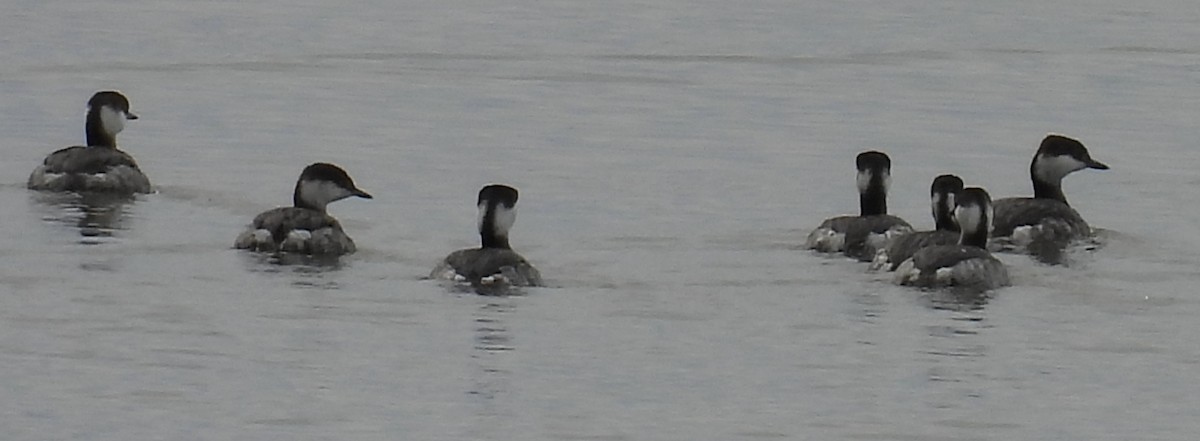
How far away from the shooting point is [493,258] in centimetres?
1764

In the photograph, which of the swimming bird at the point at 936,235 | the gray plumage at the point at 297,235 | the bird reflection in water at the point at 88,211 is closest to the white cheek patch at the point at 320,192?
the gray plumage at the point at 297,235

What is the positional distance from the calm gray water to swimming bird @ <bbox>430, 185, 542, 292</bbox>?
7.3 inches

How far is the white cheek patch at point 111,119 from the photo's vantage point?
23266 millimetres

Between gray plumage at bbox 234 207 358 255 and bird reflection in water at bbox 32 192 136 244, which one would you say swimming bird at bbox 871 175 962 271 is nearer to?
gray plumage at bbox 234 207 358 255

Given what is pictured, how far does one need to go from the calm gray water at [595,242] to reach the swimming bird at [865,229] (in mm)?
308

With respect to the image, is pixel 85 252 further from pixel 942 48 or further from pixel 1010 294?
pixel 942 48

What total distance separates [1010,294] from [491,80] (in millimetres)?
15725

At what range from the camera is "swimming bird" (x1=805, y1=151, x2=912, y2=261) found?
19.4m

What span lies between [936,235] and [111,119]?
24.2 feet

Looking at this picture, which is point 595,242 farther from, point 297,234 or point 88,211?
point 88,211

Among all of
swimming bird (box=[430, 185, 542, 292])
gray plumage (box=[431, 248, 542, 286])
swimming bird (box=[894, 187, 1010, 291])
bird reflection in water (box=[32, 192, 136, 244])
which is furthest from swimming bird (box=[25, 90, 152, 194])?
swimming bird (box=[894, 187, 1010, 291])

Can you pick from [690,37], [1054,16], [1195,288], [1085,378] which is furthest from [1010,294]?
[1054,16]

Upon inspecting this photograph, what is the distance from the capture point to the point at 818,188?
78.0 ft

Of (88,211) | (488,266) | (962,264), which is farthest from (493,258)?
(88,211)
